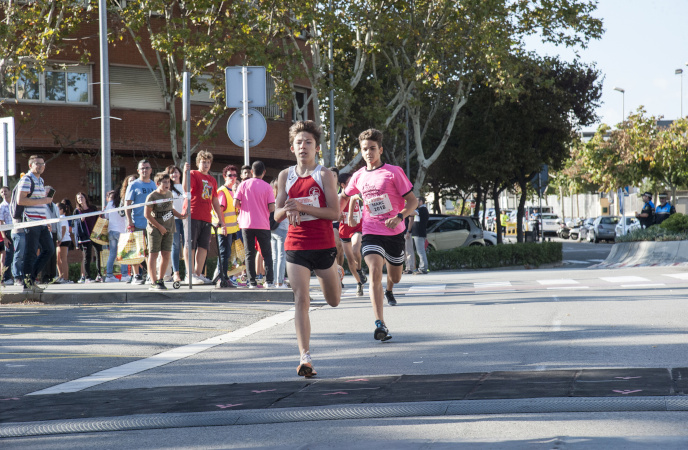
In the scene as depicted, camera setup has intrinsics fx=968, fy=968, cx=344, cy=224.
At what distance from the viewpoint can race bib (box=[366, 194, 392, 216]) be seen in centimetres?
919

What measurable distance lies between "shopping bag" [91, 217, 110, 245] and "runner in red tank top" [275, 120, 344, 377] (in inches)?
442

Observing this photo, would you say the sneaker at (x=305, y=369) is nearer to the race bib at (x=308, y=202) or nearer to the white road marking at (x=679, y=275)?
the race bib at (x=308, y=202)

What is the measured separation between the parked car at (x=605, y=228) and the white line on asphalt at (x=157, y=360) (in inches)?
1826

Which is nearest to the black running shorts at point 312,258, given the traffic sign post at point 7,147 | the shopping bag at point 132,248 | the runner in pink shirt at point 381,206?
the runner in pink shirt at point 381,206

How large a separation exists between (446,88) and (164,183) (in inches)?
875

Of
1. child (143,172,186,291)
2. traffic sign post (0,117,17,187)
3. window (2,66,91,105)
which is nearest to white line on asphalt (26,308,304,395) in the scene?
child (143,172,186,291)

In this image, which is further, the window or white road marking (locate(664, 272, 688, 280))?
the window

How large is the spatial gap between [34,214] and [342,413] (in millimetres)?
8689

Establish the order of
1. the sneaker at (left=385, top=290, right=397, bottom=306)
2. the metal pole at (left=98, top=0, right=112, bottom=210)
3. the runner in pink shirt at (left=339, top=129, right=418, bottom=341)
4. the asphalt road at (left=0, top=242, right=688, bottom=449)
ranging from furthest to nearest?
1. the metal pole at (left=98, top=0, right=112, bottom=210)
2. the sneaker at (left=385, top=290, right=397, bottom=306)
3. the runner in pink shirt at (left=339, top=129, right=418, bottom=341)
4. the asphalt road at (left=0, top=242, right=688, bottom=449)

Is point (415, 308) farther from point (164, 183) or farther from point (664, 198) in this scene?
point (664, 198)

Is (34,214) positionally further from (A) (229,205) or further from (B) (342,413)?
(B) (342,413)

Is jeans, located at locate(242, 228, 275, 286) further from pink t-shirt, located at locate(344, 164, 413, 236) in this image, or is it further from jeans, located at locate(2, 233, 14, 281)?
jeans, located at locate(2, 233, 14, 281)

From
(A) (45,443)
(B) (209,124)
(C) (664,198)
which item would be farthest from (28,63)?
(A) (45,443)

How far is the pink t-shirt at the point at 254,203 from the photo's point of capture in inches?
533
